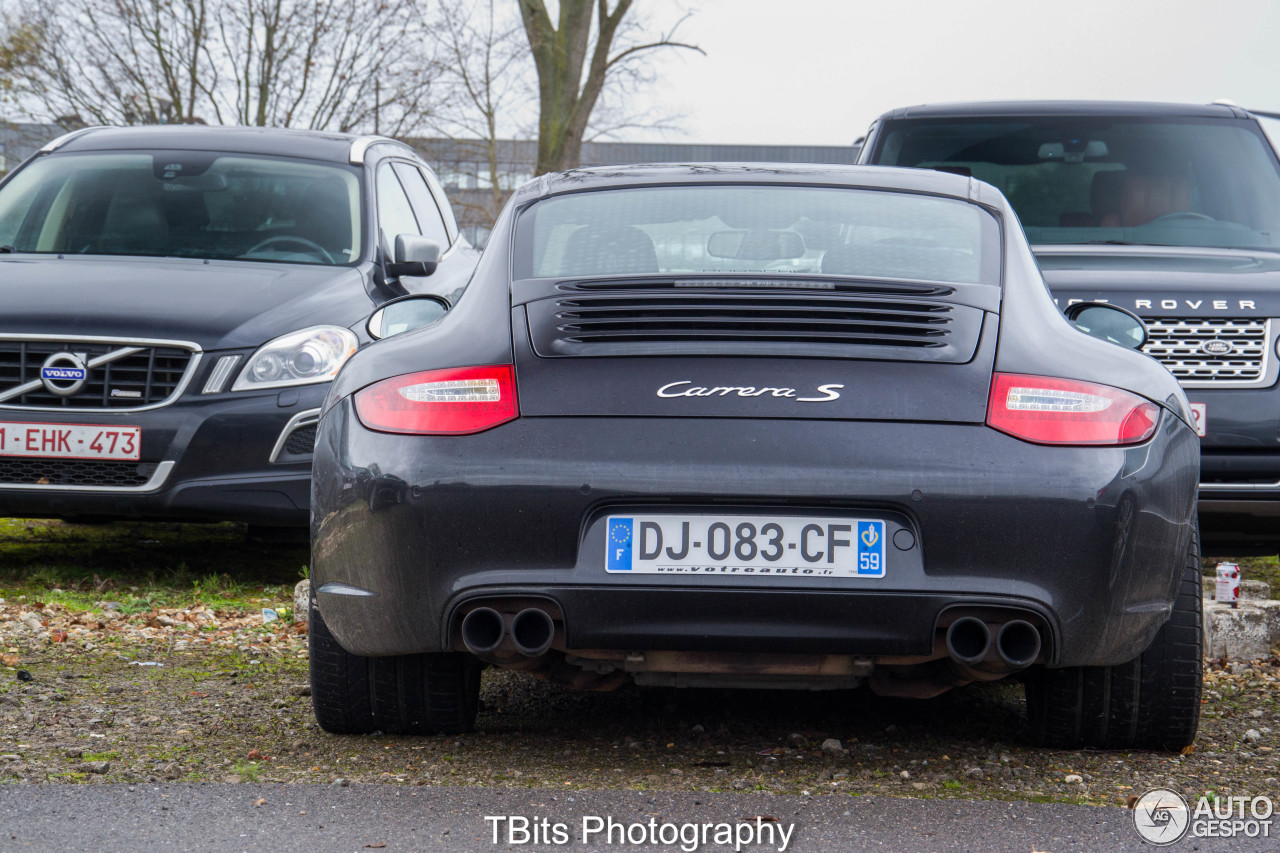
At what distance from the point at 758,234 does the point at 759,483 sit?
3.01 feet

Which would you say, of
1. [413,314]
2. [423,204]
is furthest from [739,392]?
[423,204]

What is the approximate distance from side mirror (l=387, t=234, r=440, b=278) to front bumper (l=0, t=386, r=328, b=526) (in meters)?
A: 1.27

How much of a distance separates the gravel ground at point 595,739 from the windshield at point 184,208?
2.67 meters

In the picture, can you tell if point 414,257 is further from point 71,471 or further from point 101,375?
point 71,471

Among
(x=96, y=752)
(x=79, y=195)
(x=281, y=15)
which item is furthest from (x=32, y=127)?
(x=96, y=752)

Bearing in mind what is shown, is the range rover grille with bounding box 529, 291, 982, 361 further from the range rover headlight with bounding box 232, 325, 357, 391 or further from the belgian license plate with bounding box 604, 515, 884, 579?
the range rover headlight with bounding box 232, 325, 357, 391

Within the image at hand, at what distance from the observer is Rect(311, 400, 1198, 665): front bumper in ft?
10.1

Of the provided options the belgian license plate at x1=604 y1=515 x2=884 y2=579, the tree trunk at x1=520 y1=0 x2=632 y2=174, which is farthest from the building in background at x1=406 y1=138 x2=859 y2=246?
the belgian license plate at x1=604 y1=515 x2=884 y2=579

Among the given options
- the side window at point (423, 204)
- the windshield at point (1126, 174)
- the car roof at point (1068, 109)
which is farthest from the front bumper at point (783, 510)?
the side window at point (423, 204)

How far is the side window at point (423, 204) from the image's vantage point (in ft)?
27.7

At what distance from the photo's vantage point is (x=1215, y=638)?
5.03 m

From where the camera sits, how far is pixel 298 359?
19.9 feet

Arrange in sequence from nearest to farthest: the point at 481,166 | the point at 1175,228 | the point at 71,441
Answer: the point at 71,441, the point at 1175,228, the point at 481,166

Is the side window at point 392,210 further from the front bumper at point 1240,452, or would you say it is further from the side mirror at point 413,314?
the front bumper at point 1240,452
